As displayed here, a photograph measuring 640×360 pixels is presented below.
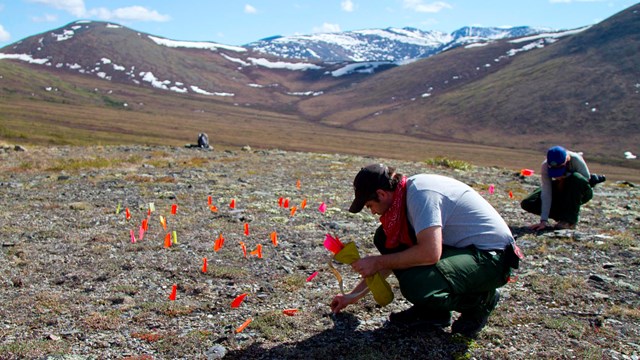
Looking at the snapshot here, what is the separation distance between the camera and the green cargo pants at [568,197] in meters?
10.6

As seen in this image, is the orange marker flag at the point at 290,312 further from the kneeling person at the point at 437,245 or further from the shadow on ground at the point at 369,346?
the kneeling person at the point at 437,245

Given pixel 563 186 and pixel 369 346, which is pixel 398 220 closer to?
pixel 369 346

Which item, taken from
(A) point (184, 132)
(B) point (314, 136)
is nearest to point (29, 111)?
(A) point (184, 132)

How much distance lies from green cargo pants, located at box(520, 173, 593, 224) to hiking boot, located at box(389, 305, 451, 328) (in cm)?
593

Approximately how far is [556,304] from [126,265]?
6479 millimetres

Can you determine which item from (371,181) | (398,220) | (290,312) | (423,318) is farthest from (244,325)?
(371,181)

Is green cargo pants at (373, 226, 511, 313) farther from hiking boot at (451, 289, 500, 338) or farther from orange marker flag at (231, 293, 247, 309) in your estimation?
orange marker flag at (231, 293, 247, 309)

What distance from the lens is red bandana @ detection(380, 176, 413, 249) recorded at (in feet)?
18.1

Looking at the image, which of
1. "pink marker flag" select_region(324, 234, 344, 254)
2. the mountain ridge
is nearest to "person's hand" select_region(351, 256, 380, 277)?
"pink marker flag" select_region(324, 234, 344, 254)

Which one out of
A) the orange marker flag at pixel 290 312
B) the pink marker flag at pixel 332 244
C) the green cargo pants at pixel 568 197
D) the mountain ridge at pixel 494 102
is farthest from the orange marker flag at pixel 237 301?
the mountain ridge at pixel 494 102

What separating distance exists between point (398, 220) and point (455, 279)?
820 mm

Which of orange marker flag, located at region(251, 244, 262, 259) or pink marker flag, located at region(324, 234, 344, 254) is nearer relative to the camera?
pink marker flag, located at region(324, 234, 344, 254)

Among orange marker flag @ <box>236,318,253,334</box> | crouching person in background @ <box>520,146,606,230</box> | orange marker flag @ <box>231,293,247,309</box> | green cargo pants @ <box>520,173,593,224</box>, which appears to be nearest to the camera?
orange marker flag @ <box>236,318,253,334</box>

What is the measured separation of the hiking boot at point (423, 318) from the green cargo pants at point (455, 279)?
0.69 ft
